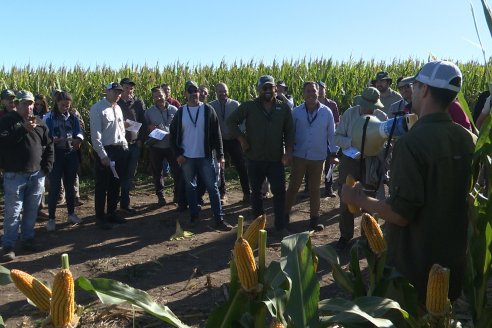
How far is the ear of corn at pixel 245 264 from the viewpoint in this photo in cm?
236

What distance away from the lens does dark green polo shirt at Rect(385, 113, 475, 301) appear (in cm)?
299

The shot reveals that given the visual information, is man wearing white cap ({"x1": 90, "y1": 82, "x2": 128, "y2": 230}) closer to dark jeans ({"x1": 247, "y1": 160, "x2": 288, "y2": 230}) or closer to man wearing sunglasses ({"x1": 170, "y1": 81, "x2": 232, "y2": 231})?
man wearing sunglasses ({"x1": 170, "y1": 81, "x2": 232, "y2": 231})

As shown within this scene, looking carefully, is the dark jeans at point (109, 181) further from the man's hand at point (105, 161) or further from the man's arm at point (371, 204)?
the man's arm at point (371, 204)

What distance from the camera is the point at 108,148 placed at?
28.6 feet

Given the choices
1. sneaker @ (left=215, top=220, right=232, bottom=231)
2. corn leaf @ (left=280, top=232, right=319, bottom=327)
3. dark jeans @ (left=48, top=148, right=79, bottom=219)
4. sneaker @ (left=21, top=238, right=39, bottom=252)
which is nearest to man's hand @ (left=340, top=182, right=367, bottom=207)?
corn leaf @ (left=280, top=232, right=319, bottom=327)

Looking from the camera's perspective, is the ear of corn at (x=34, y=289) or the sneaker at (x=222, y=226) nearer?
the ear of corn at (x=34, y=289)

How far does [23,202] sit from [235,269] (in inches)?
215

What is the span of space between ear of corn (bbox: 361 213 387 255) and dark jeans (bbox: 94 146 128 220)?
6281 mm

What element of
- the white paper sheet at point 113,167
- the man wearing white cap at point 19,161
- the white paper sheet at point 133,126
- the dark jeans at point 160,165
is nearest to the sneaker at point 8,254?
the man wearing white cap at point 19,161

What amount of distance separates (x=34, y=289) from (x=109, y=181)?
22.2 ft

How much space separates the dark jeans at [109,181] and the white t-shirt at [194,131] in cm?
108

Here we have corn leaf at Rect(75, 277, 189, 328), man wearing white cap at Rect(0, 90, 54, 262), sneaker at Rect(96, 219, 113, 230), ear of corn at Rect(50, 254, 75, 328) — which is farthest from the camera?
sneaker at Rect(96, 219, 113, 230)

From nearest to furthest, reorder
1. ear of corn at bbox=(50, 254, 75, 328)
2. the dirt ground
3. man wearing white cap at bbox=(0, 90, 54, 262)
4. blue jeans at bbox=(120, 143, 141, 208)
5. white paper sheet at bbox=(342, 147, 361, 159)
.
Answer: ear of corn at bbox=(50, 254, 75, 328), the dirt ground, white paper sheet at bbox=(342, 147, 361, 159), man wearing white cap at bbox=(0, 90, 54, 262), blue jeans at bbox=(120, 143, 141, 208)

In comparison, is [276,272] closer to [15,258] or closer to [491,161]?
[491,161]
